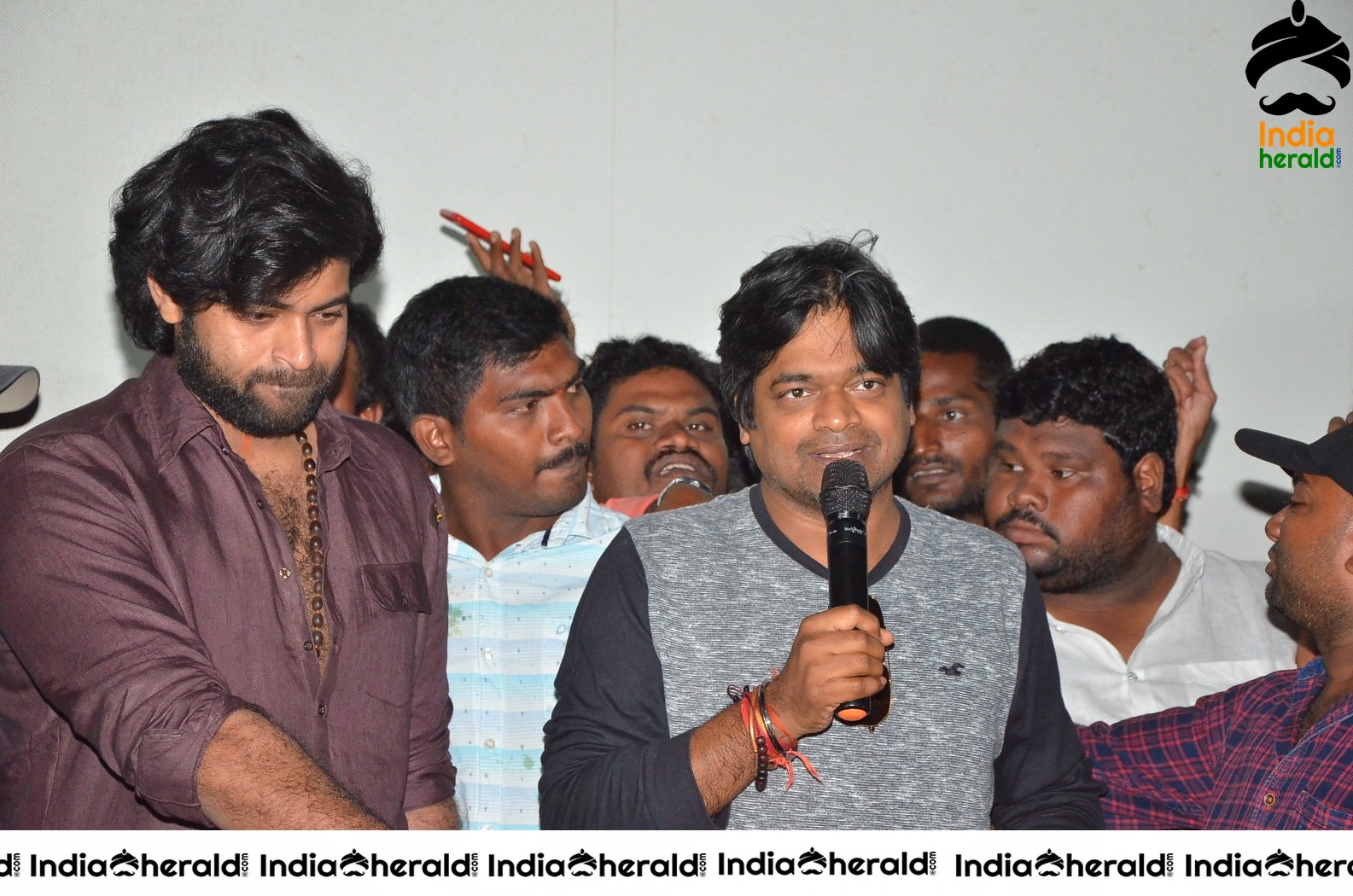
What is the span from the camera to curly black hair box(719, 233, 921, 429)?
1983mm

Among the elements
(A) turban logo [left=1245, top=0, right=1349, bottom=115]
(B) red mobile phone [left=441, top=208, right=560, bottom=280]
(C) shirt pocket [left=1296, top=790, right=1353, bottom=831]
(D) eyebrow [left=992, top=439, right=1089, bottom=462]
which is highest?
(A) turban logo [left=1245, top=0, right=1349, bottom=115]

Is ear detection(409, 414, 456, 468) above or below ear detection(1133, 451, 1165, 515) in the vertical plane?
above

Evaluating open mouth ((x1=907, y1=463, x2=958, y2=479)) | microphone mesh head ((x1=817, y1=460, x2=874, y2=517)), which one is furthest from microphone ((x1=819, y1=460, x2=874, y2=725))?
open mouth ((x1=907, y1=463, x2=958, y2=479))

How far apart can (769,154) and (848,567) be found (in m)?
2.95

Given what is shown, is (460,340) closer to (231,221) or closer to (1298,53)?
(231,221)

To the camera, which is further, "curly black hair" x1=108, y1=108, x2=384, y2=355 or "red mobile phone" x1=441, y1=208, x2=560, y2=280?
"red mobile phone" x1=441, y1=208, x2=560, y2=280

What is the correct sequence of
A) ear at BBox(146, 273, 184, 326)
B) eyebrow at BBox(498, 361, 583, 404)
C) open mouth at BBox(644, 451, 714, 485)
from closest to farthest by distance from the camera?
ear at BBox(146, 273, 184, 326)
eyebrow at BBox(498, 361, 583, 404)
open mouth at BBox(644, 451, 714, 485)

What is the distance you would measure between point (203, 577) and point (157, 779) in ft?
1.20

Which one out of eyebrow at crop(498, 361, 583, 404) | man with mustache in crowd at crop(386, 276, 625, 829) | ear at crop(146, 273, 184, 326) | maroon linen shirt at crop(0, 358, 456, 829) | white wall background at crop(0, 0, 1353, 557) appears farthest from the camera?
white wall background at crop(0, 0, 1353, 557)

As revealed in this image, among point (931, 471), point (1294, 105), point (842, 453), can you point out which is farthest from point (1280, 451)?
point (1294, 105)

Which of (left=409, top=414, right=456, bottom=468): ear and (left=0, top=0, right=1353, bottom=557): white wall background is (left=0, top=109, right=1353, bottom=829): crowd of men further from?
(left=0, top=0, right=1353, bottom=557): white wall background

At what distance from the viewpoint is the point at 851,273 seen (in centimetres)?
200

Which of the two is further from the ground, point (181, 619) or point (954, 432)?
point (954, 432)

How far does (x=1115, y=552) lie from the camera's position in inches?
117
